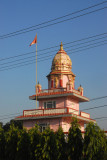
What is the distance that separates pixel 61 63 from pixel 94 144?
21.7 metres

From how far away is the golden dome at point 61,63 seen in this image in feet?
172

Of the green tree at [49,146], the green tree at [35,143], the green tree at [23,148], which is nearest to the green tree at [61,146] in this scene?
the green tree at [49,146]

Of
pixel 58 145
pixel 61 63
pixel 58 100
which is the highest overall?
pixel 61 63

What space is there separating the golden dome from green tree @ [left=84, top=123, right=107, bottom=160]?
1937 cm

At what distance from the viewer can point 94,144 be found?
32.9 metres

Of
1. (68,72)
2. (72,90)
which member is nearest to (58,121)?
(72,90)

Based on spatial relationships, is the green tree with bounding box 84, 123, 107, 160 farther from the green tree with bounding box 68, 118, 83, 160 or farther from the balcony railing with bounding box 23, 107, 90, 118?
the balcony railing with bounding box 23, 107, 90, 118

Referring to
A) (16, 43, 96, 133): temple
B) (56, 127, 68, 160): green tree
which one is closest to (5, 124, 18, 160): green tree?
(56, 127, 68, 160): green tree

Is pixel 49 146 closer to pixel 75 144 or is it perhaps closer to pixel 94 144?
pixel 75 144

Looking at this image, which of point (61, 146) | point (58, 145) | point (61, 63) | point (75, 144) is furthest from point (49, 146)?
point (61, 63)

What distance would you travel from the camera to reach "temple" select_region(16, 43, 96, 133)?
47.5m

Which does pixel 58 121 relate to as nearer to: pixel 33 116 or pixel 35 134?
pixel 33 116

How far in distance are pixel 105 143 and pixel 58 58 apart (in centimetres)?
2215

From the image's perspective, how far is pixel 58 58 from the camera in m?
53.1
